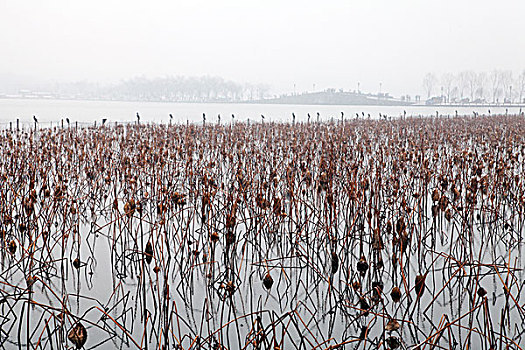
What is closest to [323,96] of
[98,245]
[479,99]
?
[479,99]

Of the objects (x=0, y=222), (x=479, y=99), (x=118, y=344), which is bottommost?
(x=118, y=344)

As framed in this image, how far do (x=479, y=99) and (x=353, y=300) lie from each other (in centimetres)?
9794

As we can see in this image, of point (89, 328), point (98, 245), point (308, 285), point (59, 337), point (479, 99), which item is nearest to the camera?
point (59, 337)

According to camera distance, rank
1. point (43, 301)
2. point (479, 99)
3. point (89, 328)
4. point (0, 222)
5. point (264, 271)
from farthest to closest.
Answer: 1. point (479, 99)
2. point (0, 222)
3. point (264, 271)
4. point (43, 301)
5. point (89, 328)

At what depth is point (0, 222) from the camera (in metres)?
2.90

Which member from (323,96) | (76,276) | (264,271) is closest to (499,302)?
(264,271)

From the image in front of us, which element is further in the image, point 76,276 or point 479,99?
point 479,99

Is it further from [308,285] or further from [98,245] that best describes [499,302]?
[98,245]

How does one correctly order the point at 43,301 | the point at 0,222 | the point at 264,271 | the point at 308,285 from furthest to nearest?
the point at 0,222, the point at 264,271, the point at 308,285, the point at 43,301

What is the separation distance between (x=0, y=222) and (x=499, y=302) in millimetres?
3186

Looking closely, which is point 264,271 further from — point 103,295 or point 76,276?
point 76,276

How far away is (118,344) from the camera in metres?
1.87

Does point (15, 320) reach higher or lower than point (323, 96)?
lower

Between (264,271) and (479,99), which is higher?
(479,99)
